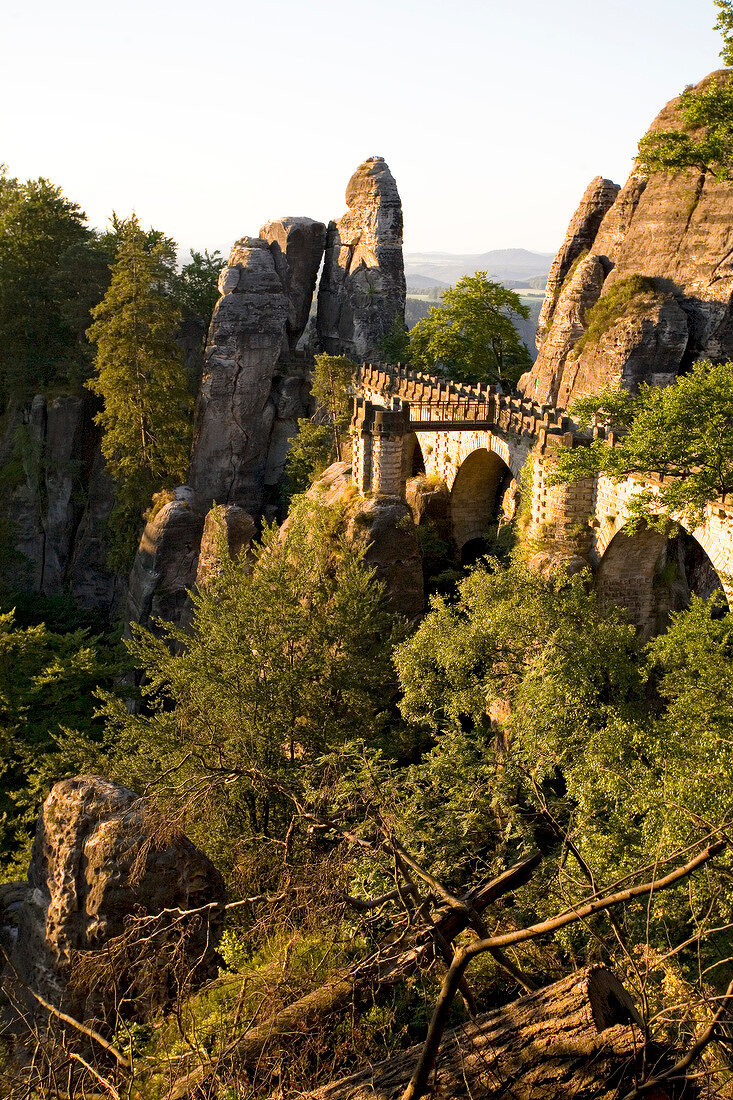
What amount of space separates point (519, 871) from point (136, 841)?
6276 millimetres

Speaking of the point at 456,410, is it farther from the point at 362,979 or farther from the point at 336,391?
the point at 362,979

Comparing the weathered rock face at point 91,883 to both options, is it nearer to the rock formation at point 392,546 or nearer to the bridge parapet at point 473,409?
the rock formation at point 392,546

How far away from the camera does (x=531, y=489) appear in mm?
24750

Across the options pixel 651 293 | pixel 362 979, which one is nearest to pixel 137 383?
pixel 651 293

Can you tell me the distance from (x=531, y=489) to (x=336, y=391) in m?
12.7

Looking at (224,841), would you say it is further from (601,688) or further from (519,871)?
(519,871)

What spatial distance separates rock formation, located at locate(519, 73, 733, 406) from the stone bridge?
3.55 m

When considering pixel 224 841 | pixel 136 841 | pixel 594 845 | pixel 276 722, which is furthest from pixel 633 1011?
pixel 276 722

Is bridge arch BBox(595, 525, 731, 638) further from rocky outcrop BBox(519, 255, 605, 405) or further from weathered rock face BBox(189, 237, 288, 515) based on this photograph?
weathered rock face BBox(189, 237, 288, 515)

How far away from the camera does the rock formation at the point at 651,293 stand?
2842 cm

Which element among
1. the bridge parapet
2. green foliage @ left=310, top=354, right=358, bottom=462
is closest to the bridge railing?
the bridge parapet

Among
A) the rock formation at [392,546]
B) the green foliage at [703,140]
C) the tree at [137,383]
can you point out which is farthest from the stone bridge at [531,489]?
the tree at [137,383]

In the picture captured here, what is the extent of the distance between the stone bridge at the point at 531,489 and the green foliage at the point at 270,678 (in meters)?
5.77

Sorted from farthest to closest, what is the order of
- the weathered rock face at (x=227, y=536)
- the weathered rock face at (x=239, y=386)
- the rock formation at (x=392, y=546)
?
1. the weathered rock face at (x=239, y=386)
2. the weathered rock face at (x=227, y=536)
3. the rock formation at (x=392, y=546)
